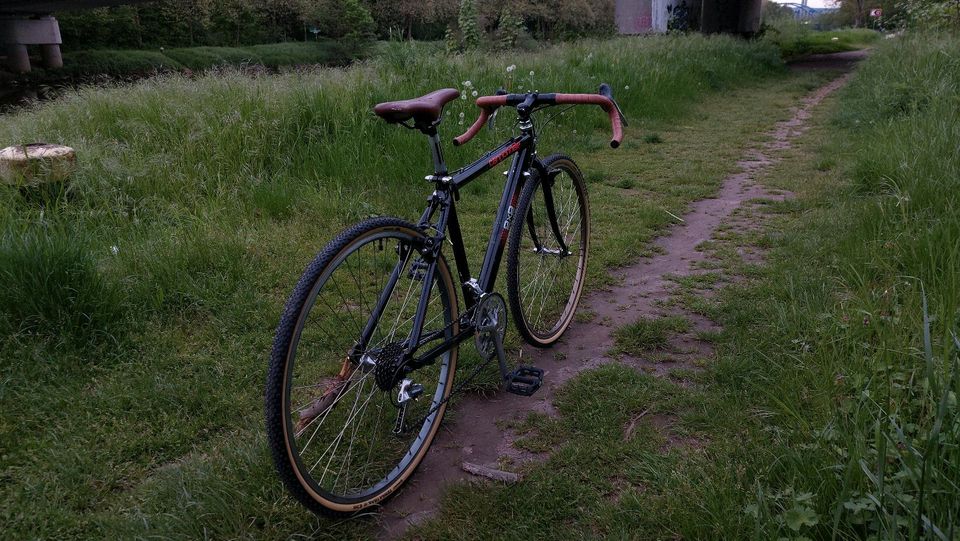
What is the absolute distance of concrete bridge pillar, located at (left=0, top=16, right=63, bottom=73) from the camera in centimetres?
2838

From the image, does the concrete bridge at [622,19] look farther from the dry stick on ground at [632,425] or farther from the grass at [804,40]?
the dry stick on ground at [632,425]

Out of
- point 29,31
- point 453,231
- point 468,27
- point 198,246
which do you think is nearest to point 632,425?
point 453,231

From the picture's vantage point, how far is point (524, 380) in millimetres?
2943

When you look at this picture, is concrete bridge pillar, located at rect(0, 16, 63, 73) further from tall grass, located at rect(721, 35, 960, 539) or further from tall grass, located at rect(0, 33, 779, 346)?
tall grass, located at rect(721, 35, 960, 539)

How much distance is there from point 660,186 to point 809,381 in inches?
167

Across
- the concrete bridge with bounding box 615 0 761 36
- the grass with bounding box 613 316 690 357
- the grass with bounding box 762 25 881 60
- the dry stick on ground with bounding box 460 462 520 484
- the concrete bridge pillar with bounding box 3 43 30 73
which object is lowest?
the dry stick on ground with bounding box 460 462 520 484

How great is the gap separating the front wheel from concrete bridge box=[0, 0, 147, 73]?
31.1 metres

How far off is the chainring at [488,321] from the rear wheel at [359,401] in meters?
0.15

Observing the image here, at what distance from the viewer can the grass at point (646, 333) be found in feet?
11.1

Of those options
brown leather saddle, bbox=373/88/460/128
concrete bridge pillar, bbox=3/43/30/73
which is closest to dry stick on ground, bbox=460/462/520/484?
brown leather saddle, bbox=373/88/460/128

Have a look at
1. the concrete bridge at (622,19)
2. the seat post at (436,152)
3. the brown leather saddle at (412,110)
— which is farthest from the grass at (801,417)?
the concrete bridge at (622,19)

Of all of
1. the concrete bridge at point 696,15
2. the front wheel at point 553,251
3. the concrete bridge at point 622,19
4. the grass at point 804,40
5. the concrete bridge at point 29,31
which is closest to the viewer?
the front wheel at point 553,251

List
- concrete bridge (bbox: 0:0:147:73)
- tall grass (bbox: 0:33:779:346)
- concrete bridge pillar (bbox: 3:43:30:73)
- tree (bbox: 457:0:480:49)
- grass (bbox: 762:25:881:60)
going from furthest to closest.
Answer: concrete bridge pillar (bbox: 3:43:30:73) → concrete bridge (bbox: 0:0:147:73) → grass (bbox: 762:25:881:60) → tree (bbox: 457:0:480:49) → tall grass (bbox: 0:33:779:346)

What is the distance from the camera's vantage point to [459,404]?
296 centimetres
